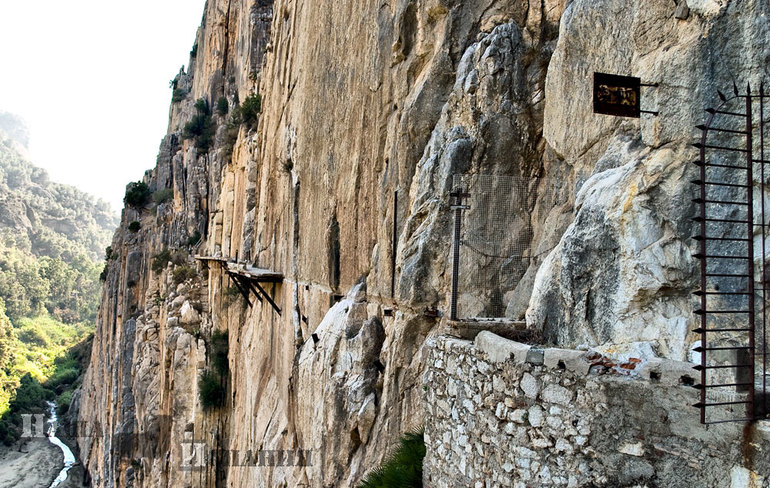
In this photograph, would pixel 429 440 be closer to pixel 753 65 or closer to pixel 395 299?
pixel 395 299

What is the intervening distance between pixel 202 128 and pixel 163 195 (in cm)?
620

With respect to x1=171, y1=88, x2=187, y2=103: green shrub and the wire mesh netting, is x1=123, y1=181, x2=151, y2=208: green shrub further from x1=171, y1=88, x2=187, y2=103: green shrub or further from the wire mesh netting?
the wire mesh netting

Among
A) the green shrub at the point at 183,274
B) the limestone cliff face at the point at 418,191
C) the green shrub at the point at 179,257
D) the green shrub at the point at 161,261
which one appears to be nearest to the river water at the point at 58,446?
the green shrub at the point at 161,261

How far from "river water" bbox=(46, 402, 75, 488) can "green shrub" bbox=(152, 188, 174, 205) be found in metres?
17.5

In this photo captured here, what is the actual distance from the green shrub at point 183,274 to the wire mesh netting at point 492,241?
2205 centimetres

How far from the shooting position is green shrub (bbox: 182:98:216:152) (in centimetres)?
3419

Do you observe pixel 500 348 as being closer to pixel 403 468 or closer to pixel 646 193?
pixel 646 193

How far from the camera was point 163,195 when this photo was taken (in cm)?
3934

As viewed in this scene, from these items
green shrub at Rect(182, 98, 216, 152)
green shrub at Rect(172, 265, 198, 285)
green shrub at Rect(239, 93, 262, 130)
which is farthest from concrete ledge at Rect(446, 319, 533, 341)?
green shrub at Rect(182, 98, 216, 152)

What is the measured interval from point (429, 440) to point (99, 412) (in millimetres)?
36087

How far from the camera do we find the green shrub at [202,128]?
3419 cm

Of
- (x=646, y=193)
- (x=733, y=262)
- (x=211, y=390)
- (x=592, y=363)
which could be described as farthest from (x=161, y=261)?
(x=733, y=262)

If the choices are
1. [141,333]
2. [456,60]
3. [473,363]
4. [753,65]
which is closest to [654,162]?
[753,65]

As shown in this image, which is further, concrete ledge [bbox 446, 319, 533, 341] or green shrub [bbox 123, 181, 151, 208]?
green shrub [bbox 123, 181, 151, 208]
